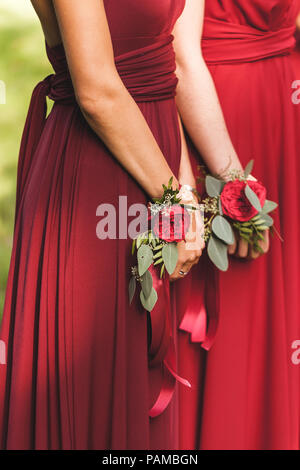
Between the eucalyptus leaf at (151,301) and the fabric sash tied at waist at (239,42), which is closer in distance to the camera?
the eucalyptus leaf at (151,301)

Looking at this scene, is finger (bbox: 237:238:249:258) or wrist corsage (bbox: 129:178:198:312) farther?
finger (bbox: 237:238:249:258)

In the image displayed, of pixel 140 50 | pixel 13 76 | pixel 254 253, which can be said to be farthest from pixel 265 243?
pixel 13 76

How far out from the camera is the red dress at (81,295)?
1336 mm

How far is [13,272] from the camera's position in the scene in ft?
4.79

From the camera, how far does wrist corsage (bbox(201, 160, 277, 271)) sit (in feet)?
4.99

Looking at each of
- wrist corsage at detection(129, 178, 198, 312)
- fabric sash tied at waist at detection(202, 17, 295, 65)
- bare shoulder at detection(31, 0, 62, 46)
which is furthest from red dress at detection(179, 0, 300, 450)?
bare shoulder at detection(31, 0, 62, 46)

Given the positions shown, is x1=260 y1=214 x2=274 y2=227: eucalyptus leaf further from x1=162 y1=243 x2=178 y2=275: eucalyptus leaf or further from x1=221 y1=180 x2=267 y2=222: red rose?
x1=162 y1=243 x2=178 y2=275: eucalyptus leaf

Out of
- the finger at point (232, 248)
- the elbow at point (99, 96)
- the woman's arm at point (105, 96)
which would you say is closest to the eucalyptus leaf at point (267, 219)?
the finger at point (232, 248)

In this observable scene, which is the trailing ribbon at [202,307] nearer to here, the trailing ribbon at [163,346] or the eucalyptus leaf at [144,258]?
the trailing ribbon at [163,346]

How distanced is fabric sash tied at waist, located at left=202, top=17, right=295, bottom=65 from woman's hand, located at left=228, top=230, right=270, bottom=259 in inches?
20.8

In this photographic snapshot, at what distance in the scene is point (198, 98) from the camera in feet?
Answer: 5.31

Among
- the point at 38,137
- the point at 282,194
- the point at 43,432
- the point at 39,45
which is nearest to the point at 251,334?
the point at 282,194

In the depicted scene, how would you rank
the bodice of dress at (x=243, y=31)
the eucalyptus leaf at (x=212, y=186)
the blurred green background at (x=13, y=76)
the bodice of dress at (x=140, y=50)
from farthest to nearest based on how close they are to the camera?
the blurred green background at (x=13, y=76), the bodice of dress at (x=243, y=31), the eucalyptus leaf at (x=212, y=186), the bodice of dress at (x=140, y=50)

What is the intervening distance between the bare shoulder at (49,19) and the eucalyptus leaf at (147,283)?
0.60 m
